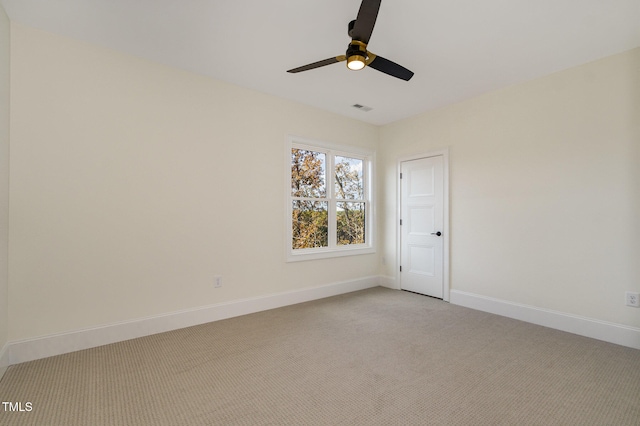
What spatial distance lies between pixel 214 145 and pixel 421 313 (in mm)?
3172

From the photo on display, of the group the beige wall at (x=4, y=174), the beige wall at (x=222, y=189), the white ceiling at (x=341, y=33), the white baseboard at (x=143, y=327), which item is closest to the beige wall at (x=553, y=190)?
the beige wall at (x=222, y=189)

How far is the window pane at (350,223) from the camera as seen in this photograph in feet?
15.5

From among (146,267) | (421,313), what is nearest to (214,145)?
(146,267)

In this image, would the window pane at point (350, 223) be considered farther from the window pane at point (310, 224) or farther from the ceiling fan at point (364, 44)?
the ceiling fan at point (364, 44)

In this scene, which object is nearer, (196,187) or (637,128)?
(637,128)

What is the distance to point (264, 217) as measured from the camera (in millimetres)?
3779

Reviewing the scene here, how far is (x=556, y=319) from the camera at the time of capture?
10.3ft

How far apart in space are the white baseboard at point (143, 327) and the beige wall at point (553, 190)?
2.34m

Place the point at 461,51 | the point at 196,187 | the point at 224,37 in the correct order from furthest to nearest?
the point at 196,187 → the point at 461,51 → the point at 224,37

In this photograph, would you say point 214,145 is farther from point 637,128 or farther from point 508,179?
point 637,128

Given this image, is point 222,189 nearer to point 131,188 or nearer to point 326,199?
point 131,188

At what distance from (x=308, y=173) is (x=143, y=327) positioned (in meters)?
2.70

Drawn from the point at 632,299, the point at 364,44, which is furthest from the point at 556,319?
the point at 364,44

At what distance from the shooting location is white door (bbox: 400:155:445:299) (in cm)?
426
